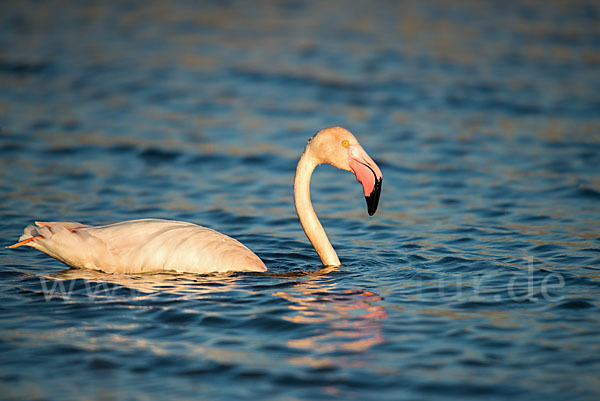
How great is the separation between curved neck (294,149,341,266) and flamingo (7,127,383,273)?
0.28 metres

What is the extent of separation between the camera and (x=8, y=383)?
529 cm

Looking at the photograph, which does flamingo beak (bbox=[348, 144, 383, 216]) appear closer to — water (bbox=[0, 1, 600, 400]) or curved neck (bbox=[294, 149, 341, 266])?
curved neck (bbox=[294, 149, 341, 266])

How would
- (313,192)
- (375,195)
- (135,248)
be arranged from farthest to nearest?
(313,192), (375,195), (135,248)

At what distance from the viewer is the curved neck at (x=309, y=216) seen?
308 inches

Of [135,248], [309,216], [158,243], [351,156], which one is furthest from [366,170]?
[135,248]

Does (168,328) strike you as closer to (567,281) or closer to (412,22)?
(567,281)

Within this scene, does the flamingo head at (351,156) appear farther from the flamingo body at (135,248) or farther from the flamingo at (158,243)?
the flamingo body at (135,248)

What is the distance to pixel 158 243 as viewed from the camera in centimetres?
721

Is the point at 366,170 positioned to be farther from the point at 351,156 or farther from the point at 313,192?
the point at 313,192

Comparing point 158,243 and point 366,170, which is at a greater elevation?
point 366,170

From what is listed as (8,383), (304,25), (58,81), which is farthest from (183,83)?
(8,383)

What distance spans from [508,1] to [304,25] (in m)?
5.69

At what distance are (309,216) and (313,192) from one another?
342 centimetres

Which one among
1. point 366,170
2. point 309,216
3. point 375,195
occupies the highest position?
point 366,170
